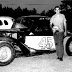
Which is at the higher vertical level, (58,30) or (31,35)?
(58,30)

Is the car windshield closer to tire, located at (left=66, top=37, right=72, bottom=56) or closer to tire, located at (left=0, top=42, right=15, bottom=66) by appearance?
tire, located at (left=0, top=42, right=15, bottom=66)

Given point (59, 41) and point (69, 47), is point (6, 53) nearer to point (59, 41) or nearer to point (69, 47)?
point (59, 41)

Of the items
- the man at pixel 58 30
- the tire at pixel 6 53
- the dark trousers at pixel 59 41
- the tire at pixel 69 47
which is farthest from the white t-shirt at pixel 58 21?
the tire at pixel 6 53

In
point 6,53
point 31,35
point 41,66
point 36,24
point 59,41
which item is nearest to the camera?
point 41,66

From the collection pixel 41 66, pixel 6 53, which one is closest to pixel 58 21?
pixel 41 66

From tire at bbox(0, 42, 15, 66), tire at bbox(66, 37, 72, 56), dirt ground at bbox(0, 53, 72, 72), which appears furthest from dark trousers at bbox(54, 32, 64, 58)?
tire at bbox(0, 42, 15, 66)

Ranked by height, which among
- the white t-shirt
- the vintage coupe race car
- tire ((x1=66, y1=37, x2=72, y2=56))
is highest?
the white t-shirt

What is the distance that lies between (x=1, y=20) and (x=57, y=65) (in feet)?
18.9

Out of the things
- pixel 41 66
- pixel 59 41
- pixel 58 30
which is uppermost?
pixel 58 30

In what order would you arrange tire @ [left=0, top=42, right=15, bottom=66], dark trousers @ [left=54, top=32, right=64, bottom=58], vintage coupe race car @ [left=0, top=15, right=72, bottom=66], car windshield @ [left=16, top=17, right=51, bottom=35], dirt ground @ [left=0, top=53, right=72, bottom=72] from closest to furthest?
1. dirt ground @ [left=0, top=53, right=72, bottom=72]
2. tire @ [left=0, top=42, right=15, bottom=66]
3. vintage coupe race car @ [left=0, top=15, right=72, bottom=66]
4. car windshield @ [left=16, top=17, right=51, bottom=35]
5. dark trousers @ [left=54, top=32, right=64, bottom=58]

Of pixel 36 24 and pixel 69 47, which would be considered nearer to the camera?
pixel 36 24

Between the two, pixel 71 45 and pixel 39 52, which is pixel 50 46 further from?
pixel 71 45

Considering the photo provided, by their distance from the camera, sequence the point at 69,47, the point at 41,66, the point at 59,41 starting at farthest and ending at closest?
the point at 69,47, the point at 59,41, the point at 41,66

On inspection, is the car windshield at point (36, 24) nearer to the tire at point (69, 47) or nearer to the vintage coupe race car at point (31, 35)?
the vintage coupe race car at point (31, 35)
